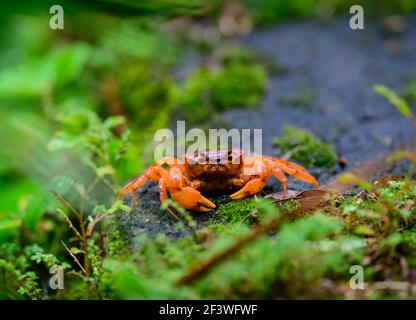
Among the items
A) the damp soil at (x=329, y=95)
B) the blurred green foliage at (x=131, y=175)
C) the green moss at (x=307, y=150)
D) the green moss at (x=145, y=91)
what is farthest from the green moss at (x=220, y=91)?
the green moss at (x=307, y=150)

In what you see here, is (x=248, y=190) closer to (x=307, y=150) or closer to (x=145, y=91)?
(x=307, y=150)

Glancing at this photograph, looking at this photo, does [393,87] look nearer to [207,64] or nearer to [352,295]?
[207,64]

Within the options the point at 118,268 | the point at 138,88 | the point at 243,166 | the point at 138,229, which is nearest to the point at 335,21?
the point at 138,88

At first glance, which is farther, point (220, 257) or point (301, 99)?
point (301, 99)

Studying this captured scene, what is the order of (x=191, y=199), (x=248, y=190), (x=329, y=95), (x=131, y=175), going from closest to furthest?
(x=191, y=199)
(x=248, y=190)
(x=131, y=175)
(x=329, y=95)

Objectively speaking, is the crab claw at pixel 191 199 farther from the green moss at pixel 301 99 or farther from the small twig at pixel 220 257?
the green moss at pixel 301 99

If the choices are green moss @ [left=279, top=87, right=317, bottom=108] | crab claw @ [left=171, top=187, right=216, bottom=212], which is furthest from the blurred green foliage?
green moss @ [left=279, top=87, right=317, bottom=108]

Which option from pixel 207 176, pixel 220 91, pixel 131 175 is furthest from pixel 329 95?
pixel 207 176
